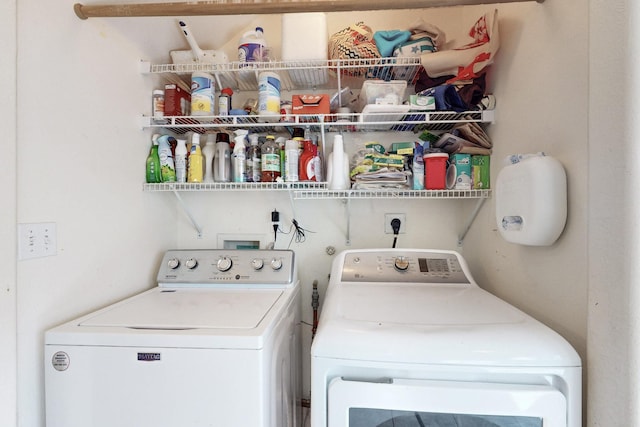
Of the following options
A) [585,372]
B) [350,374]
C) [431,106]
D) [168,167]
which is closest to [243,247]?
[168,167]

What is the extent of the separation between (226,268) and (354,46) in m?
1.31

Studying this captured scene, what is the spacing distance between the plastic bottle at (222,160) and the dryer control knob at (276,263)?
0.51m

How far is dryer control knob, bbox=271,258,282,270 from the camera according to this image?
1509 mm

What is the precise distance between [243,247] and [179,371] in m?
0.98

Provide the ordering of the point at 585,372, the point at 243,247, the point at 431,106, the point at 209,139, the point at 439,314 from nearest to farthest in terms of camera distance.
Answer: the point at 585,372
the point at 439,314
the point at 431,106
the point at 209,139
the point at 243,247

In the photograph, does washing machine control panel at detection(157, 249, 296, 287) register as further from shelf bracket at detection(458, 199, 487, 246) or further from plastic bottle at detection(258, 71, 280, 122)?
shelf bracket at detection(458, 199, 487, 246)

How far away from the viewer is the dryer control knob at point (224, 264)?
152 centimetres

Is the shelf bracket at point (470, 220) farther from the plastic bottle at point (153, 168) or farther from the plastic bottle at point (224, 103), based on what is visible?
the plastic bottle at point (153, 168)

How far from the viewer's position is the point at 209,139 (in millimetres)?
1654

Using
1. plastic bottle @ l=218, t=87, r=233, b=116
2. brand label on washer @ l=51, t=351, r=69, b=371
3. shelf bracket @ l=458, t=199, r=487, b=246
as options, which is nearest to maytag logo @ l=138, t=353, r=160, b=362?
brand label on washer @ l=51, t=351, r=69, b=371

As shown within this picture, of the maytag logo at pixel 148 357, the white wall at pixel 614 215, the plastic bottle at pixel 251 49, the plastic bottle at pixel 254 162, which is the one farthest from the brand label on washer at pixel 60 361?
the white wall at pixel 614 215

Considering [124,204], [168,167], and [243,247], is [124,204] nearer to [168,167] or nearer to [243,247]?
[168,167]

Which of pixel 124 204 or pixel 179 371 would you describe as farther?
pixel 124 204

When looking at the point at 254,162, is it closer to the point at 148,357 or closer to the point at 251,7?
the point at 251,7
